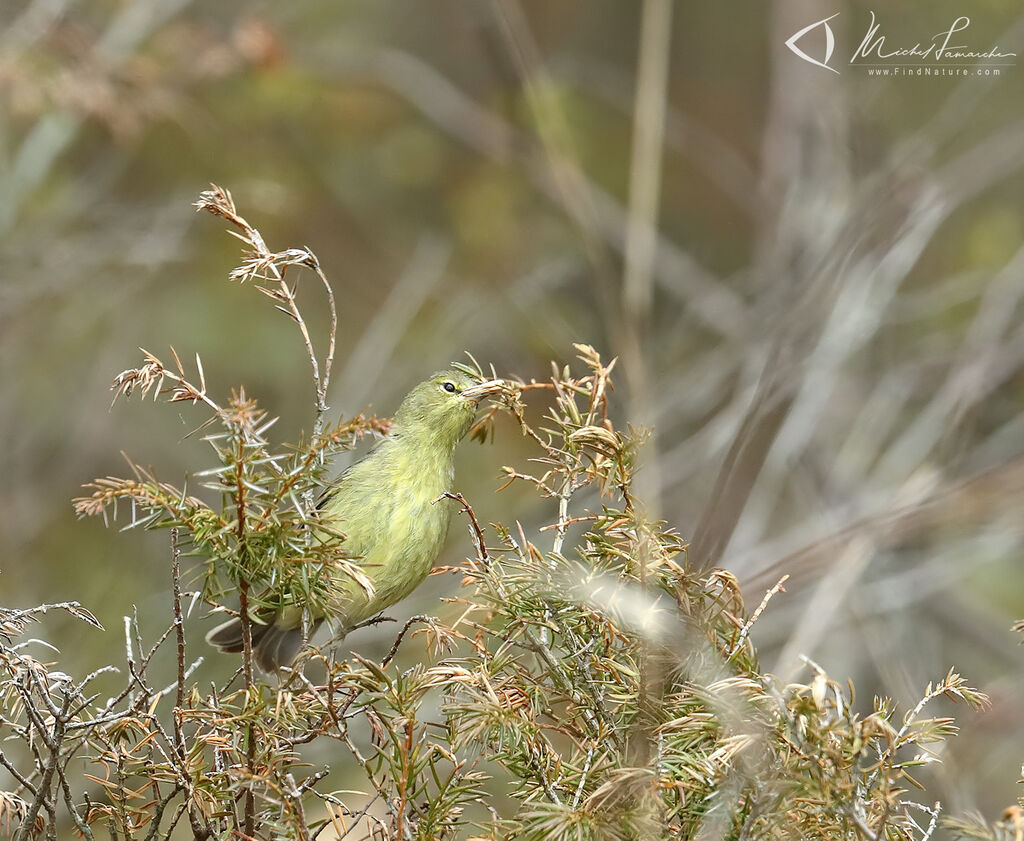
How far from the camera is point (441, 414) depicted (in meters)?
2.92

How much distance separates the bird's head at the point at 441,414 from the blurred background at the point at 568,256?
51 centimetres

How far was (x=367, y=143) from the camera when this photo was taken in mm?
6973

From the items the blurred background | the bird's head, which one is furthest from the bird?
the blurred background

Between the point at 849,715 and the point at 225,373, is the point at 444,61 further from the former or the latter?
the point at 849,715

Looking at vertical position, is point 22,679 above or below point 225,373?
above

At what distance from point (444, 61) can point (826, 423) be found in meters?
3.74

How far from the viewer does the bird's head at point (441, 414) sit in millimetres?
2916

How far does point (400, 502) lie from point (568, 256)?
349 cm

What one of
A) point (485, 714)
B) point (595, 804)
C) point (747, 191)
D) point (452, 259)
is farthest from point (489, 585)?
point (452, 259)
